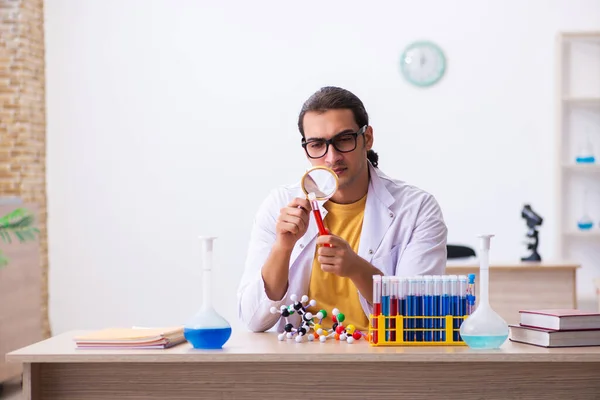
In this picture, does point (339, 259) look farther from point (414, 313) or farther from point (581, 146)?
point (581, 146)

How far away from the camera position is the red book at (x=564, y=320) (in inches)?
76.6

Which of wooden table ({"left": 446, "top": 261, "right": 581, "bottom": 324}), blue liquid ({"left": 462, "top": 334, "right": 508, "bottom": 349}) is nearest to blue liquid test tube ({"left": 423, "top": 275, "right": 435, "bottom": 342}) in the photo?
blue liquid ({"left": 462, "top": 334, "right": 508, "bottom": 349})

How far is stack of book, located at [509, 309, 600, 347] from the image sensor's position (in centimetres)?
195

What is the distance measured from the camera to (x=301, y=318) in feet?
7.78

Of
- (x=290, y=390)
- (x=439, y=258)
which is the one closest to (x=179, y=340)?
(x=290, y=390)

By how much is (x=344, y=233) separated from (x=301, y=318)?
328 mm

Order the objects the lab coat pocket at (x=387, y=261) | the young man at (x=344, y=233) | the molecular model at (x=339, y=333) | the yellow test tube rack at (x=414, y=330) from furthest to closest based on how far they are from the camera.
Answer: the lab coat pocket at (x=387, y=261), the young man at (x=344, y=233), the molecular model at (x=339, y=333), the yellow test tube rack at (x=414, y=330)

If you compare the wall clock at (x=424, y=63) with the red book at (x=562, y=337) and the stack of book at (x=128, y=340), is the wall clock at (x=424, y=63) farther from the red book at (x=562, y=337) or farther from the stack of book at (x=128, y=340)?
the stack of book at (x=128, y=340)

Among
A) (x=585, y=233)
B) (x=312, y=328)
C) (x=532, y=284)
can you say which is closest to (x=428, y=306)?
(x=312, y=328)

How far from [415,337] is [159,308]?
13.3 feet

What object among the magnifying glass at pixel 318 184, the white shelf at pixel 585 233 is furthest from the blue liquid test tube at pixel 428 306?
the white shelf at pixel 585 233

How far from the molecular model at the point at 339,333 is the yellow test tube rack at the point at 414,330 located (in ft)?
0.35

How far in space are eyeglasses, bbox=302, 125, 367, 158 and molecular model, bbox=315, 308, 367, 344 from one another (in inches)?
18.5

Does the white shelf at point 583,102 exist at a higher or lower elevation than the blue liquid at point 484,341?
higher
